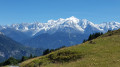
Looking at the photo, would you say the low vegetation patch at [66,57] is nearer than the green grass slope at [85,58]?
No

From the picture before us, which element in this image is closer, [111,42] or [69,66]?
[69,66]

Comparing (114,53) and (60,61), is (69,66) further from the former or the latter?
(114,53)

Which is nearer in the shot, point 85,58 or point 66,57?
point 85,58

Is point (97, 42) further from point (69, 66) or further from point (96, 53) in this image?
point (69, 66)

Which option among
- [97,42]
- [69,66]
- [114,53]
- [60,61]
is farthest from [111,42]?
[69,66]

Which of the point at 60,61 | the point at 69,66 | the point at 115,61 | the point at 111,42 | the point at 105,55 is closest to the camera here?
the point at 115,61

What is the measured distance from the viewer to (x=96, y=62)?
3328 centimetres

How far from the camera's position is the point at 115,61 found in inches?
1262

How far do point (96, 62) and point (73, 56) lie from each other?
8880mm

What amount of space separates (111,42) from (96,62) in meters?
18.4

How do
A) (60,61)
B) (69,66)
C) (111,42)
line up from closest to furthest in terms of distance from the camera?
(69,66)
(60,61)
(111,42)

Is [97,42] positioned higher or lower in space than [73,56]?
higher

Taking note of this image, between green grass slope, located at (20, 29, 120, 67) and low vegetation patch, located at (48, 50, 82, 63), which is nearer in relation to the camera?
green grass slope, located at (20, 29, 120, 67)

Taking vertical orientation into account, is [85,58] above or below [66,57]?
below
